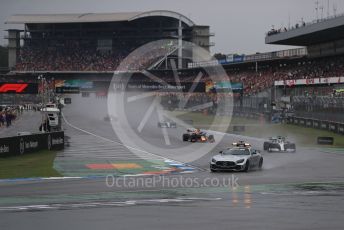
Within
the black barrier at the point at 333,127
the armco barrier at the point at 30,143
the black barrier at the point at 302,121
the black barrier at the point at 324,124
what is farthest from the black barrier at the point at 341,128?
the armco barrier at the point at 30,143

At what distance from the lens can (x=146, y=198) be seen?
1777cm

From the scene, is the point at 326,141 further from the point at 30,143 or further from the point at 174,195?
the point at 174,195

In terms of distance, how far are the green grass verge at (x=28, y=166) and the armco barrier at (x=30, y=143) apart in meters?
0.34

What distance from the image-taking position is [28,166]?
96.6 ft

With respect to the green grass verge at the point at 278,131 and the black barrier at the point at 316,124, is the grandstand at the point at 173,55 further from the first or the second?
the green grass verge at the point at 278,131

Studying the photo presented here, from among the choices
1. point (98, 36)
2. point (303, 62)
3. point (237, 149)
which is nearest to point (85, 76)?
point (98, 36)

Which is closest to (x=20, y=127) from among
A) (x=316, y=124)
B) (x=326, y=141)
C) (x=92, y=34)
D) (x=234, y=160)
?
(x=316, y=124)

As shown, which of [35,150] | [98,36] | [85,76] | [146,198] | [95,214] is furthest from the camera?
[98,36]

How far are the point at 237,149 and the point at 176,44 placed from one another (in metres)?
96.0

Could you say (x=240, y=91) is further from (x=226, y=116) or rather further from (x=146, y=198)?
(x=146, y=198)

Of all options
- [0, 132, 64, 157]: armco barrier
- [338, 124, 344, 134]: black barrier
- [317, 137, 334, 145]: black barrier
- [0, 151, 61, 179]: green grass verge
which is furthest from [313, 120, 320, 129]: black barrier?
[0, 151, 61, 179]: green grass verge

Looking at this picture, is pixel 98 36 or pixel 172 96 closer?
pixel 172 96

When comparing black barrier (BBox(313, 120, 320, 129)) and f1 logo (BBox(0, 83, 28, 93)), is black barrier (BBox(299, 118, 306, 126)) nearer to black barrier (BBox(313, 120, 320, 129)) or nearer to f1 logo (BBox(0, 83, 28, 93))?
black barrier (BBox(313, 120, 320, 129))

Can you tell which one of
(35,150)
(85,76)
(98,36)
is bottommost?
(35,150)
